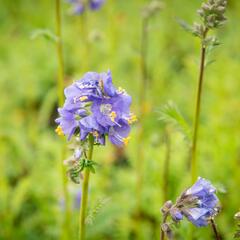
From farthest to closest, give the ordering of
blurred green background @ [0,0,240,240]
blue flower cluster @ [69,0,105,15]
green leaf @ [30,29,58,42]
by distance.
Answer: blurred green background @ [0,0,240,240] → blue flower cluster @ [69,0,105,15] → green leaf @ [30,29,58,42]

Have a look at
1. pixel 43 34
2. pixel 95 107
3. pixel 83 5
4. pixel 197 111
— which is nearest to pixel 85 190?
pixel 95 107

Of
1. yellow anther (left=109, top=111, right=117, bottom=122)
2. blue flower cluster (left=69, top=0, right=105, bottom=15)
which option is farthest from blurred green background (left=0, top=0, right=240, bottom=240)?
yellow anther (left=109, top=111, right=117, bottom=122)

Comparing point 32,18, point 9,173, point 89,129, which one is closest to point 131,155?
point 9,173

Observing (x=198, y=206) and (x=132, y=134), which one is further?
(x=132, y=134)

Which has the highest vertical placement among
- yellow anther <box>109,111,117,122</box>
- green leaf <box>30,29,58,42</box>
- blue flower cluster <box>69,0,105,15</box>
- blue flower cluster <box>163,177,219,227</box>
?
blue flower cluster <box>69,0,105,15</box>

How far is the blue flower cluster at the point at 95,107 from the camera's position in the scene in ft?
5.83

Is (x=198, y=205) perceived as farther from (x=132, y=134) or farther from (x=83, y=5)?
(x=132, y=134)

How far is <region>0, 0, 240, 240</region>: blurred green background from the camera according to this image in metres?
3.39

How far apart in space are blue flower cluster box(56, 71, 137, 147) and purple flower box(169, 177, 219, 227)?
0.28m

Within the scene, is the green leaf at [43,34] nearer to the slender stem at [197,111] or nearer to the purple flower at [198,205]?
the slender stem at [197,111]

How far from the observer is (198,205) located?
1.78 meters

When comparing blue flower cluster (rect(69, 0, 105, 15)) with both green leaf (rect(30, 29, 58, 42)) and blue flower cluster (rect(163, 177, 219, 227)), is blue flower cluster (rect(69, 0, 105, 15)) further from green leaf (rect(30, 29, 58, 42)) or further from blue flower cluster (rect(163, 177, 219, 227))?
blue flower cluster (rect(163, 177, 219, 227))

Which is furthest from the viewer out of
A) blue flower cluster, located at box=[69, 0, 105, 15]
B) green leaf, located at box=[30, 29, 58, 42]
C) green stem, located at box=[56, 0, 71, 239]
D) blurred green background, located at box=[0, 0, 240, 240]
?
blurred green background, located at box=[0, 0, 240, 240]

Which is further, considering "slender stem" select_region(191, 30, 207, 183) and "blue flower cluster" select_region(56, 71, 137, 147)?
"slender stem" select_region(191, 30, 207, 183)
